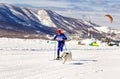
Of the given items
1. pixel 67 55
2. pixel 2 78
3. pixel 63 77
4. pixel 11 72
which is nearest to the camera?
pixel 2 78

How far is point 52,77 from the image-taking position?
14.9 metres

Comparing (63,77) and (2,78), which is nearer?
(2,78)

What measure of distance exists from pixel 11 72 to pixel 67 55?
23.1 ft

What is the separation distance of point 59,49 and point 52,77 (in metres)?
9.05

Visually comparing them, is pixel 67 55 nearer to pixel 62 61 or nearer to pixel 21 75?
pixel 62 61

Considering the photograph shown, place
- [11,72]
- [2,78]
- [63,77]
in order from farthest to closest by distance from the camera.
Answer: [11,72], [63,77], [2,78]

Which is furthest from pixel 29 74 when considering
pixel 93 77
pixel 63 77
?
pixel 93 77

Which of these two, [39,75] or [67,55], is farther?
[67,55]

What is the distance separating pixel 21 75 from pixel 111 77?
3.43 meters

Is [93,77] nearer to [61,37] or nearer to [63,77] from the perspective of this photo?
[63,77]

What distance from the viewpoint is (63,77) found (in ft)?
49.2

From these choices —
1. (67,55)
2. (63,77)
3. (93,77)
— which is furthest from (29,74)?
(67,55)

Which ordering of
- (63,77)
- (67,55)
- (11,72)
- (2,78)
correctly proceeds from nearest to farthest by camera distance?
(2,78)
(63,77)
(11,72)
(67,55)

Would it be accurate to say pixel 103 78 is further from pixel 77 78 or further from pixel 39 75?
pixel 39 75
